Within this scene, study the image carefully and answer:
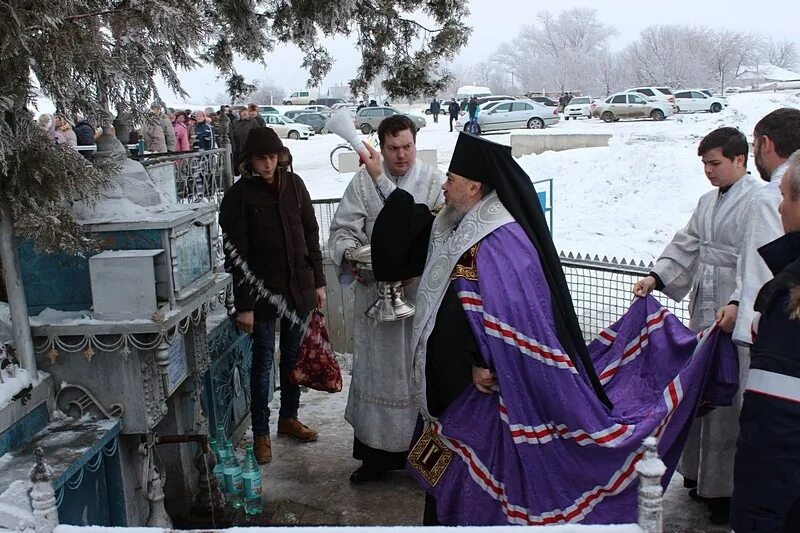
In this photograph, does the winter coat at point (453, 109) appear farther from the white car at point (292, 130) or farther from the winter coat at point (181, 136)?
the winter coat at point (181, 136)

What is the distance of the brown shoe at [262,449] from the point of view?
498 centimetres

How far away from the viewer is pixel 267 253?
4844mm

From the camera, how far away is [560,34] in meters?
96.2

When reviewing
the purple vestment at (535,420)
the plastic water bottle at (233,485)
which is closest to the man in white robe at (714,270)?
the purple vestment at (535,420)

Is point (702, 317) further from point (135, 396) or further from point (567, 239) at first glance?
point (567, 239)

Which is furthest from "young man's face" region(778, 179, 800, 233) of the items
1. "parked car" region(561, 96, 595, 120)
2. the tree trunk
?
"parked car" region(561, 96, 595, 120)

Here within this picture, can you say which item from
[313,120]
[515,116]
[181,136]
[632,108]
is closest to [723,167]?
[181,136]

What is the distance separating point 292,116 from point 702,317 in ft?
115

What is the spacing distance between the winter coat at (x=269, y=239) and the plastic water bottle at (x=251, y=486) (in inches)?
35.0

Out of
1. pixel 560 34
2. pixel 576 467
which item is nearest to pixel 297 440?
pixel 576 467

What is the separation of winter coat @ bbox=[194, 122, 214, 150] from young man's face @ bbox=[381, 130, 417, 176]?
37.3ft

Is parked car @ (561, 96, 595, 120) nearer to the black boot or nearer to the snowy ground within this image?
the snowy ground

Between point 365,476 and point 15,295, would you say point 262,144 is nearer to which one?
point 15,295

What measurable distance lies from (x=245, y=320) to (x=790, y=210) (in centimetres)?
298
